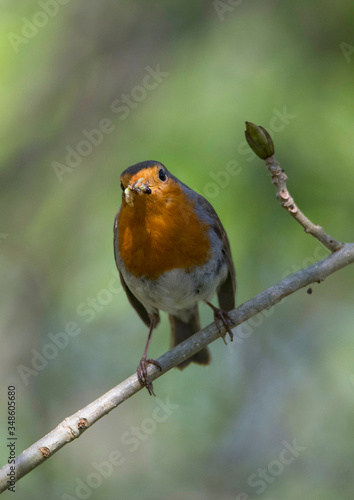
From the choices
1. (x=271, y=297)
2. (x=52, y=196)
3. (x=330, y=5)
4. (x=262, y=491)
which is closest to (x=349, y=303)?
(x=262, y=491)

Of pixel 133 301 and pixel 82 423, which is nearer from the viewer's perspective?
pixel 82 423

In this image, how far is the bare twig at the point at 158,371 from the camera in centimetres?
327

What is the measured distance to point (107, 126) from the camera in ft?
21.1

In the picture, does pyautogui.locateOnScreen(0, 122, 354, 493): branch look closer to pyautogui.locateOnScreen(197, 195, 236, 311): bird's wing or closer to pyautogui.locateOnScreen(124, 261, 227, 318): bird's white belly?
pyautogui.locateOnScreen(124, 261, 227, 318): bird's white belly

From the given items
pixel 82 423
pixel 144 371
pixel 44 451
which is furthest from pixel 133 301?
pixel 44 451

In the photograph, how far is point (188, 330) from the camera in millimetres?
5656

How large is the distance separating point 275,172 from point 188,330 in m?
2.44

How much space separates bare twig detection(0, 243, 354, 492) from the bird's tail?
1300 mm

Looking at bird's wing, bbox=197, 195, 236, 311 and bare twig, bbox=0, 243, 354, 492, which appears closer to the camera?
bare twig, bbox=0, 243, 354, 492

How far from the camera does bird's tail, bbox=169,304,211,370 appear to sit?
553 centimetres

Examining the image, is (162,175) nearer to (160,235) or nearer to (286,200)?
(160,235)

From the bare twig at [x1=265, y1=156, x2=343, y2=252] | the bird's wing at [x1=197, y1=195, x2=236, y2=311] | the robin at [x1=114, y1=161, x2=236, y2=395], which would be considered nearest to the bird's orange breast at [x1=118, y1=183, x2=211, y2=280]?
the robin at [x1=114, y1=161, x2=236, y2=395]

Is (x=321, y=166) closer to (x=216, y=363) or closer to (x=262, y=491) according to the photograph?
(x=216, y=363)

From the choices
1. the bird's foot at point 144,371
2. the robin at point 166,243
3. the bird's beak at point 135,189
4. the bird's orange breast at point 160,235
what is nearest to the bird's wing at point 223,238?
the robin at point 166,243
